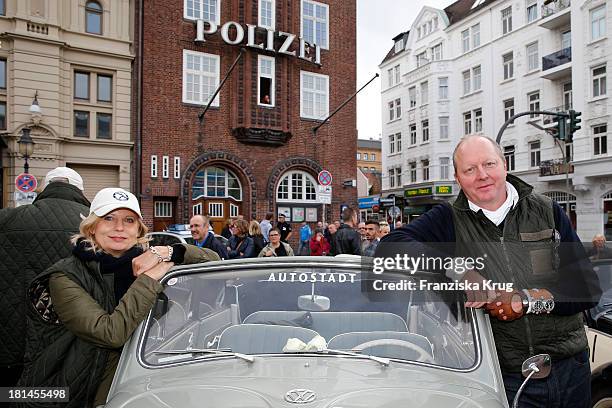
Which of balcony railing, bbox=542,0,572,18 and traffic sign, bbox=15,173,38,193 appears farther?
balcony railing, bbox=542,0,572,18

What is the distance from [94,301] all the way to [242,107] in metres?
18.6

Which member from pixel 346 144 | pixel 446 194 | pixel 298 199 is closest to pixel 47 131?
pixel 298 199

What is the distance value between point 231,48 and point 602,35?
18851 millimetres

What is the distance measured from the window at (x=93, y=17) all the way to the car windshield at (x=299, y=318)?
18927 millimetres

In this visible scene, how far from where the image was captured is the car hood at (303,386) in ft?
5.54

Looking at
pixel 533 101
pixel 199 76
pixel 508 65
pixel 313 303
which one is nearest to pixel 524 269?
pixel 313 303

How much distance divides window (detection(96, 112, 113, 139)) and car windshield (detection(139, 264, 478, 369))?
1788cm

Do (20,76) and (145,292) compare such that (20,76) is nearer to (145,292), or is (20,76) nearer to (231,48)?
(231,48)

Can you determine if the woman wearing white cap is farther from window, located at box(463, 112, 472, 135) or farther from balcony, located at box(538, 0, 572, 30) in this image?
window, located at box(463, 112, 472, 135)

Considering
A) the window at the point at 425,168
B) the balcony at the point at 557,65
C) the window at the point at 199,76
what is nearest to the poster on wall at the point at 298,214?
the window at the point at 199,76

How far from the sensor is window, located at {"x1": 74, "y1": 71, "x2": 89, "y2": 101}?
18391 millimetres

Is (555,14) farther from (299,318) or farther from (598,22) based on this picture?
(299,318)

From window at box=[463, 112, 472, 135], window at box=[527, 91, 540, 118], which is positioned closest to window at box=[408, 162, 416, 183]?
window at box=[463, 112, 472, 135]

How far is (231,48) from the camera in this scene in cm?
2023
